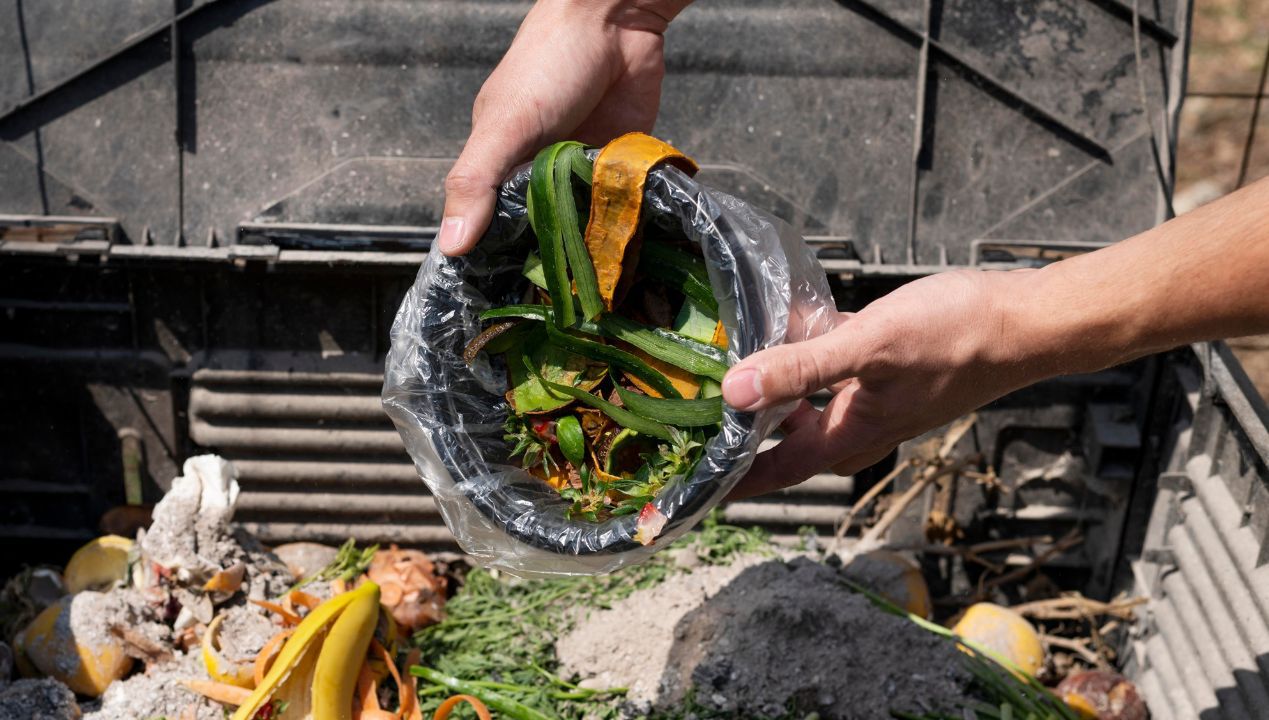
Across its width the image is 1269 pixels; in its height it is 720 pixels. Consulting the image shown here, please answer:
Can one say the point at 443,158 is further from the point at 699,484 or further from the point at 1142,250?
the point at 1142,250

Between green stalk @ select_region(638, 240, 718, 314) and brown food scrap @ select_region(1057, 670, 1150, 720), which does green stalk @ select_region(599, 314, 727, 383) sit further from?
brown food scrap @ select_region(1057, 670, 1150, 720)

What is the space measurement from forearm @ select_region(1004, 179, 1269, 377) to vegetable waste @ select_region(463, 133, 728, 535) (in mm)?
552

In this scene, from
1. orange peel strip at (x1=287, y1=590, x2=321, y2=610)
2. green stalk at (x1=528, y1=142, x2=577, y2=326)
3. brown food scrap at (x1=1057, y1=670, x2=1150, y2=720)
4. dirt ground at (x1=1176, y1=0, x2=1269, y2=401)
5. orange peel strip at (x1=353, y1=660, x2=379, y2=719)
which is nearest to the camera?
green stalk at (x1=528, y1=142, x2=577, y2=326)

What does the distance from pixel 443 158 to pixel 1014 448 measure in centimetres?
191

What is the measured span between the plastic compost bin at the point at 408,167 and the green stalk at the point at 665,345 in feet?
4.65

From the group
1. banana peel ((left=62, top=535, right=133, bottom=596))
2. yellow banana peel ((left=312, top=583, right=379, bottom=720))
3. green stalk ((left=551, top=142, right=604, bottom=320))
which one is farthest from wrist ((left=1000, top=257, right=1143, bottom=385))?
banana peel ((left=62, top=535, right=133, bottom=596))

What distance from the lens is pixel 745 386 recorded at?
188 centimetres

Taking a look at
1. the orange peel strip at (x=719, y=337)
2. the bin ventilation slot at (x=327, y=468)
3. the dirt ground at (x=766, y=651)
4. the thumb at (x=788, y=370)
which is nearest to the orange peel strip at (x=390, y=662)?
the dirt ground at (x=766, y=651)

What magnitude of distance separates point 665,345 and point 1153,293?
2.63 ft

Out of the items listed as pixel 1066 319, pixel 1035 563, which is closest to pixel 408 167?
pixel 1066 319

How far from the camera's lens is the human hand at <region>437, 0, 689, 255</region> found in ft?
7.38

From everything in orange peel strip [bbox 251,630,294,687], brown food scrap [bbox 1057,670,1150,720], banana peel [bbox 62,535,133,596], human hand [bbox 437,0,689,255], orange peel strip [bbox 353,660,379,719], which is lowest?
brown food scrap [bbox 1057,670,1150,720]

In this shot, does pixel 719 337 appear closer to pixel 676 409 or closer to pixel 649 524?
pixel 676 409

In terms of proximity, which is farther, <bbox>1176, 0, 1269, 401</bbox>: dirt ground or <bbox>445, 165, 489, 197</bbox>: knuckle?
<bbox>1176, 0, 1269, 401</bbox>: dirt ground
